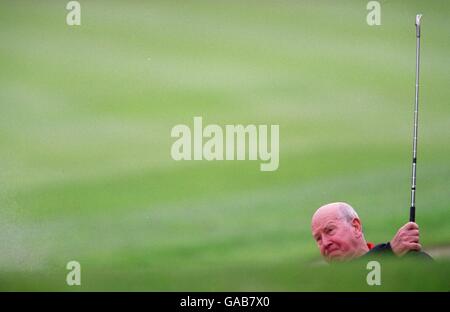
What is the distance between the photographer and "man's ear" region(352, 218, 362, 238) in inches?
134

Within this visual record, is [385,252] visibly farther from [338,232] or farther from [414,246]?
[338,232]

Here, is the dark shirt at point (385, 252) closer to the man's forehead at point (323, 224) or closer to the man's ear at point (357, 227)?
the man's ear at point (357, 227)

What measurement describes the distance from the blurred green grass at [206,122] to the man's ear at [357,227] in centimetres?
5

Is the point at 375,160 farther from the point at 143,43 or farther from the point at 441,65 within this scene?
the point at 143,43

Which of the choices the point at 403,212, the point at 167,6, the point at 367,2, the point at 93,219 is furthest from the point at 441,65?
the point at 93,219

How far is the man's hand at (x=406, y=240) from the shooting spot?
134 inches

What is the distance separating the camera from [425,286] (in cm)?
345

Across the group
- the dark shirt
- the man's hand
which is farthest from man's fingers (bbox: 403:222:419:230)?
the dark shirt

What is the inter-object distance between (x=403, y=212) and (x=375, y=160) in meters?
0.34

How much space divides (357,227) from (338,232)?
0.11 m

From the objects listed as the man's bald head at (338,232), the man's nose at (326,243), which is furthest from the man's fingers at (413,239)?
the man's nose at (326,243)

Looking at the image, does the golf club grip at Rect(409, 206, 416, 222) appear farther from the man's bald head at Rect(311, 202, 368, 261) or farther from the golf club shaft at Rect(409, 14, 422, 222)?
the man's bald head at Rect(311, 202, 368, 261)

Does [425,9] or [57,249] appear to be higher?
[425,9]
